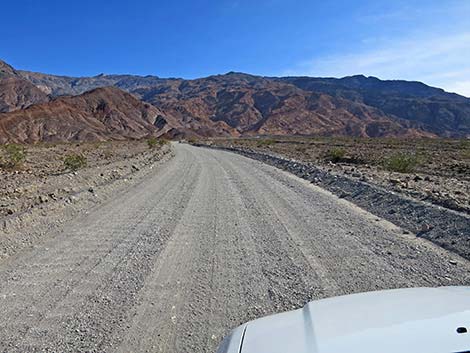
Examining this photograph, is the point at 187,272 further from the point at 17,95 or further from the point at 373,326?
the point at 17,95

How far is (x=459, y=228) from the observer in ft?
25.1

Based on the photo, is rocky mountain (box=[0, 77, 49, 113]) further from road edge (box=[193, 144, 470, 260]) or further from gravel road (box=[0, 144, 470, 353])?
gravel road (box=[0, 144, 470, 353])

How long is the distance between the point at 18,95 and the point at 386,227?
170587 millimetres

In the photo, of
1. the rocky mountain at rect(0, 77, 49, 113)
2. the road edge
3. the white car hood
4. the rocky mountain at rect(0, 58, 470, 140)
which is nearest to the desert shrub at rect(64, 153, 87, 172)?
the road edge

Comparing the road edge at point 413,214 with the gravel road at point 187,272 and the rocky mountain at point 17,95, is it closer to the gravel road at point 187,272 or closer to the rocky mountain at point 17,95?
the gravel road at point 187,272

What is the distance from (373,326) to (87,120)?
121m

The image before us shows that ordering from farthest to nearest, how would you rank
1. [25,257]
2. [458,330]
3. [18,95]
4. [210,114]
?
[210,114] → [18,95] → [25,257] → [458,330]

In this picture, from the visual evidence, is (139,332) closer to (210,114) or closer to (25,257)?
(25,257)

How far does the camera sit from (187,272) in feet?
19.5

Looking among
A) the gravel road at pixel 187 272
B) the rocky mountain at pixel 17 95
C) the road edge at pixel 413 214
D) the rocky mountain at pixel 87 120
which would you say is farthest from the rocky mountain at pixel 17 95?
the gravel road at pixel 187 272

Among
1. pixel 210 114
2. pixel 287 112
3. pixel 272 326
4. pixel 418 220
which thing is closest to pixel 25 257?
pixel 272 326

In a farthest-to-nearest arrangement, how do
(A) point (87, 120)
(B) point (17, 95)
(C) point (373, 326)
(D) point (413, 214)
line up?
(B) point (17, 95) → (A) point (87, 120) → (D) point (413, 214) → (C) point (373, 326)

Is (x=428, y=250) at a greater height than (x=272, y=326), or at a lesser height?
lesser

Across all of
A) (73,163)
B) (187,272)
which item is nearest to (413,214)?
(187,272)
